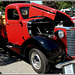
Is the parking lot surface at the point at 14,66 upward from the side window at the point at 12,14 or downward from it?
downward

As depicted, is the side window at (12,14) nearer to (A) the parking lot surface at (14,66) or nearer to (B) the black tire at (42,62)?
(A) the parking lot surface at (14,66)

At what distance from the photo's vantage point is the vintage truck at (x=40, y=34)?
3217mm

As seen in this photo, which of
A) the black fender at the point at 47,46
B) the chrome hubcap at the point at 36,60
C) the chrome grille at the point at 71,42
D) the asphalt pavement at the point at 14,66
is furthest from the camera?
the asphalt pavement at the point at 14,66

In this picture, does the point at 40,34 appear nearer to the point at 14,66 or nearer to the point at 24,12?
the point at 24,12

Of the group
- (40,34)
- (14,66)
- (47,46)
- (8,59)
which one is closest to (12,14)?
(40,34)

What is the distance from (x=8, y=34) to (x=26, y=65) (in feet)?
4.95

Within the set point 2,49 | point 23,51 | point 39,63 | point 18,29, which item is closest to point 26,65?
point 23,51

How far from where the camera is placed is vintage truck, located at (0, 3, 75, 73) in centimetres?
322

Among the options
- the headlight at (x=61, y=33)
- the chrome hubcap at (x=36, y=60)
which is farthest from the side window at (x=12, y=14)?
the headlight at (x=61, y=33)

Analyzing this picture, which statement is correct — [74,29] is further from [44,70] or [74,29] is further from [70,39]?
[44,70]

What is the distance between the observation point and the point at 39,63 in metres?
3.38

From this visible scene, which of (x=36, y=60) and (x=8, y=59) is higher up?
(x=36, y=60)

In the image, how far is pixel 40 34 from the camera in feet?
13.0

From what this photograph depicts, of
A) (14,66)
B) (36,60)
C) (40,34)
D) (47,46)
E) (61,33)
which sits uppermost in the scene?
(61,33)
